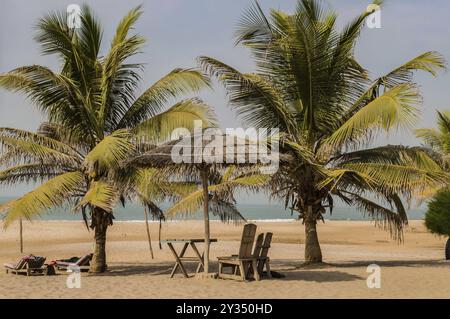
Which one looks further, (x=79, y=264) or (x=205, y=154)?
(x=79, y=264)

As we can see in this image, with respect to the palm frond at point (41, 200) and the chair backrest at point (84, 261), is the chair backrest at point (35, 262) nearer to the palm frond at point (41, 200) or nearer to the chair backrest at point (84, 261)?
the chair backrest at point (84, 261)

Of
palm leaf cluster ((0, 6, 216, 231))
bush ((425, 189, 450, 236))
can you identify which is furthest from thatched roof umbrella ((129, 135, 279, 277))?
bush ((425, 189, 450, 236))

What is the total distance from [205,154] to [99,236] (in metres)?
4.37

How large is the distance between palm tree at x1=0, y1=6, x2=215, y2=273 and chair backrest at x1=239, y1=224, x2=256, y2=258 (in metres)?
3.03

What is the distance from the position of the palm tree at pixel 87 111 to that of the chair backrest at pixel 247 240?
9.94 ft

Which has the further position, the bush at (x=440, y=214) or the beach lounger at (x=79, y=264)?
the bush at (x=440, y=214)

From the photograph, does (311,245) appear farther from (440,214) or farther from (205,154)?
(440,214)

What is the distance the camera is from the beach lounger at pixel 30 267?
14484mm

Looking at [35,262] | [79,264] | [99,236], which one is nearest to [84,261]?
[79,264]

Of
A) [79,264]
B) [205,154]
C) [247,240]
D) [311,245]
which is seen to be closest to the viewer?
[205,154]

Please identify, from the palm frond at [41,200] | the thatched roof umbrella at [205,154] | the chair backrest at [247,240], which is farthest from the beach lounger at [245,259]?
the palm frond at [41,200]

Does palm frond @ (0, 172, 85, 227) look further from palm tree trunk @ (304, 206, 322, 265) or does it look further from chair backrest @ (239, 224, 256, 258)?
palm tree trunk @ (304, 206, 322, 265)

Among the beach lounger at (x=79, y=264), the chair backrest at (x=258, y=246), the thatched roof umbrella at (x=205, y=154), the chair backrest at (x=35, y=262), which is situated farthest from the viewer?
the beach lounger at (x=79, y=264)

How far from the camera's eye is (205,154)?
1198cm
